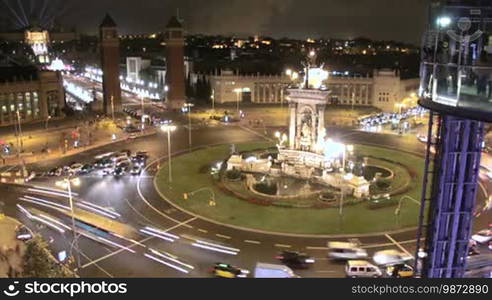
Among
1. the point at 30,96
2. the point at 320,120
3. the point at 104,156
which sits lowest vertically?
the point at 104,156

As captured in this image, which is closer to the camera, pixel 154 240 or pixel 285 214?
pixel 154 240

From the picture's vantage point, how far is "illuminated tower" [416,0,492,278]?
61.6 ft

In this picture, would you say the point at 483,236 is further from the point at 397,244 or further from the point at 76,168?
the point at 76,168

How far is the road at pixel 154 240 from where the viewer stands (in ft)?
125

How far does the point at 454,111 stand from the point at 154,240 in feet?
98.5

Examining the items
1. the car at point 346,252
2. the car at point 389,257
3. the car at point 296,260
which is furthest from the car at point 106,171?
the car at point 389,257

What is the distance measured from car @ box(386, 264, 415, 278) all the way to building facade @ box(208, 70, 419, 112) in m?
82.1

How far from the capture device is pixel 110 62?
346ft

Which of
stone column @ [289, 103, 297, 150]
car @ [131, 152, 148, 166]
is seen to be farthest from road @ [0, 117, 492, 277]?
stone column @ [289, 103, 297, 150]

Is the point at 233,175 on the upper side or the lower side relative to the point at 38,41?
lower

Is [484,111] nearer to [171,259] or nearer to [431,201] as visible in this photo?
[431,201]

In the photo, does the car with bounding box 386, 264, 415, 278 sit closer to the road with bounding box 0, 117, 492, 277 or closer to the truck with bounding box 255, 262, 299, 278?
the road with bounding box 0, 117, 492, 277

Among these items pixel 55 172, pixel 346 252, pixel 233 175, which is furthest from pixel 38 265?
pixel 55 172

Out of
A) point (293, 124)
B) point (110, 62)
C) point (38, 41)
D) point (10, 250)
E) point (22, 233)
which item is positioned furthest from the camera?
point (38, 41)
